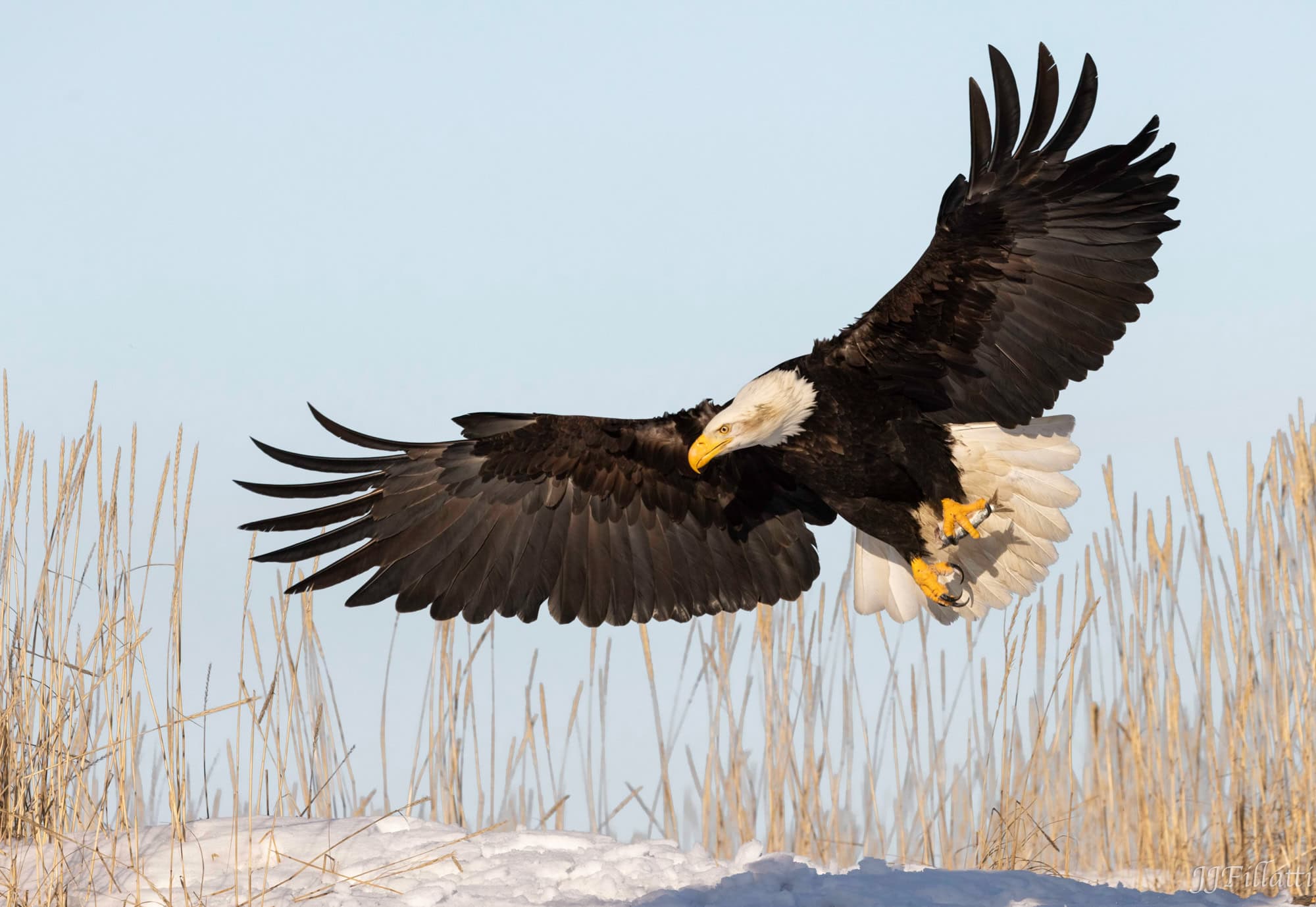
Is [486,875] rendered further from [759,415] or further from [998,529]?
[998,529]

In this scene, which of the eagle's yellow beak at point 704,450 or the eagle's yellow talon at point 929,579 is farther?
the eagle's yellow talon at point 929,579

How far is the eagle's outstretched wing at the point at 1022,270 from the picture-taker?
4.37 meters

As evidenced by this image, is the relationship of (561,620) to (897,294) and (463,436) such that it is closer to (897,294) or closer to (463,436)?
(463,436)

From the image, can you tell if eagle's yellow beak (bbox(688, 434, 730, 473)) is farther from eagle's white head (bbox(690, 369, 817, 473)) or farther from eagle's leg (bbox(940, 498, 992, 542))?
eagle's leg (bbox(940, 498, 992, 542))

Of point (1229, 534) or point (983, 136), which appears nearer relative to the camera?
point (983, 136)

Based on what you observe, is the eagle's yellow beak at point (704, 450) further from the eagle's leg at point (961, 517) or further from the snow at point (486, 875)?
the snow at point (486, 875)

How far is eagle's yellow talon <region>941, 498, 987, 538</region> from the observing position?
16.9ft

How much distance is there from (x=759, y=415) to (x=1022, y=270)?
1.06 m

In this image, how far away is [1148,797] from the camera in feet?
17.8

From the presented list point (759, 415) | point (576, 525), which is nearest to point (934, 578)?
point (759, 415)

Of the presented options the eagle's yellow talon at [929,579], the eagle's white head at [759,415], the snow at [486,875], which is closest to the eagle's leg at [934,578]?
the eagle's yellow talon at [929,579]

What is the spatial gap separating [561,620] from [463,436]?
2.86ft

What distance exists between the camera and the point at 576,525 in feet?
18.3

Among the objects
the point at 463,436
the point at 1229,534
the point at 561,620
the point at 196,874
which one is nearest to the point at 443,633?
the point at 561,620
